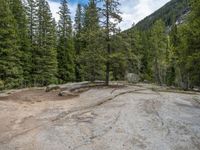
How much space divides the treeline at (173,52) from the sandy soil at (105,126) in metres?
9.64

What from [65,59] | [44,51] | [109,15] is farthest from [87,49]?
[65,59]

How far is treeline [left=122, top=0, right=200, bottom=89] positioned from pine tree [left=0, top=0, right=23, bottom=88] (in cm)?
1370

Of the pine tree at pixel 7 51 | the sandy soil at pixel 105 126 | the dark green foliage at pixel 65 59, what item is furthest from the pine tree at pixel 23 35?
the sandy soil at pixel 105 126

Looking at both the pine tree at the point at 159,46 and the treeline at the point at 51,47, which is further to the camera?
the pine tree at the point at 159,46

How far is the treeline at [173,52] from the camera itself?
24594 millimetres

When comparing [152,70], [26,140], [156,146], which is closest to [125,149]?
[156,146]

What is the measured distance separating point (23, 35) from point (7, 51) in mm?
8424

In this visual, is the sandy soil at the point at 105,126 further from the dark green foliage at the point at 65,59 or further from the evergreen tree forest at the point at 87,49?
the dark green foliage at the point at 65,59

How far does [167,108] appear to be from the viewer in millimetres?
14664

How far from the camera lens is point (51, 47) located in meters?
44.3

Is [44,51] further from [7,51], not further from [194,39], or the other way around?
[194,39]

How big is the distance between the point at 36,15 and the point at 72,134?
36.5m

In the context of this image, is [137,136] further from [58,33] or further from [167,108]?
[58,33]

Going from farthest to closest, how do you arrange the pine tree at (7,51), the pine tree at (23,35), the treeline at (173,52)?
the pine tree at (23,35), the pine tree at (7,51), the treeline at (173,52)
